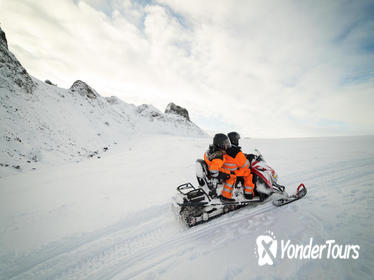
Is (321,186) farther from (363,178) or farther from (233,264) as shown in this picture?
(233,264)

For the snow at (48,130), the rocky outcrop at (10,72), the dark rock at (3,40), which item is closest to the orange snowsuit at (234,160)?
the snow at (48,130)

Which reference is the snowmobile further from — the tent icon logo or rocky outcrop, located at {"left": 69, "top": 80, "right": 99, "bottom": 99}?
rocky outcrop, located at {"left": 69, "top": 80, "right": 99, "bottom": 99}

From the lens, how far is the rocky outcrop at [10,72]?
13141mm

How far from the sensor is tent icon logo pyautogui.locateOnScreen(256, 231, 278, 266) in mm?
2154

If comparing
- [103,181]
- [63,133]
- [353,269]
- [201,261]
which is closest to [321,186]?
[353,269]

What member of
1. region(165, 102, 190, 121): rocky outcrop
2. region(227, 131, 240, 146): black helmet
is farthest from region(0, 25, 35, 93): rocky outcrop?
region(165, 102, 190, 121): rocky outcrop

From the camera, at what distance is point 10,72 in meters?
13.9

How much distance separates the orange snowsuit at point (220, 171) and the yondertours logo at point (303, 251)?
3.56ft

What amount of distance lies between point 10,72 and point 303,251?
23513 mm

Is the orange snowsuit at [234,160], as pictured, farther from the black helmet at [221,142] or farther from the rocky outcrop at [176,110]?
the rocky outcrop at [176,110]

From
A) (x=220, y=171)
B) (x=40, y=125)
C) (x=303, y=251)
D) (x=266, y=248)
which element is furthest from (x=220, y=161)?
(x=40, y=125)

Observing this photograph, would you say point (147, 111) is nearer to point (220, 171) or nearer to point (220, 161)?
point (220, 171)

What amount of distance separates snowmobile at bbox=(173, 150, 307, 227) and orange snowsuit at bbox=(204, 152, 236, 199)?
0.16m

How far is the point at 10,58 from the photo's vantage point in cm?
1466
